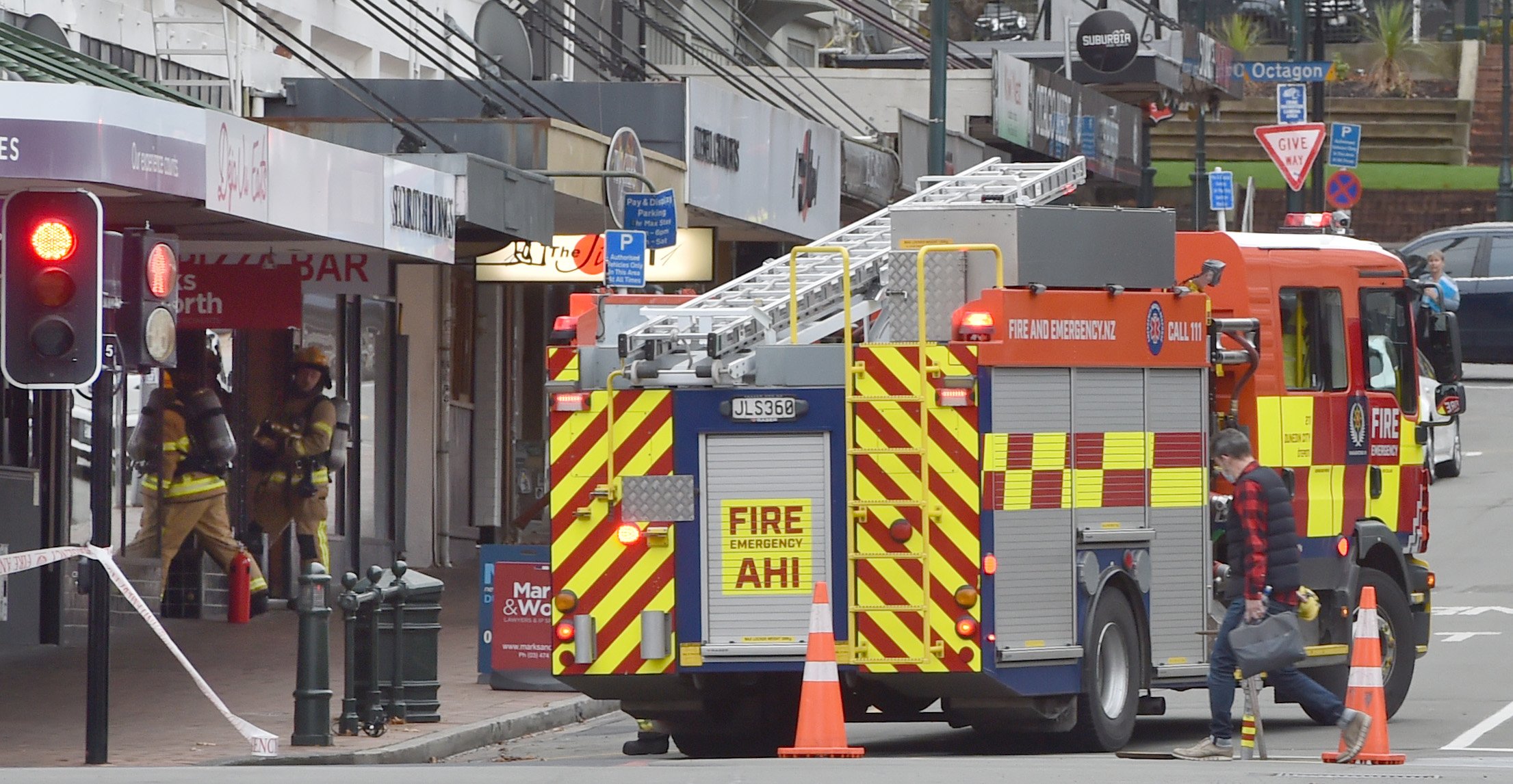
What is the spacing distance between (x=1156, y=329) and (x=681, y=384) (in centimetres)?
252

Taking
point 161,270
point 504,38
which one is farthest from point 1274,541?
point 504,38

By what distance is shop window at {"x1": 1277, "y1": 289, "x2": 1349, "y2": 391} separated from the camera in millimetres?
14922

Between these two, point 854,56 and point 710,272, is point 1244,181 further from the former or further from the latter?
point 710,272

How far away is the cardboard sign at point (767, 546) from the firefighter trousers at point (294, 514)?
9.10 metres

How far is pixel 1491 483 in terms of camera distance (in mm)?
30281

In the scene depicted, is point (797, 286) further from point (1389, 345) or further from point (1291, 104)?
point (1291, 104)

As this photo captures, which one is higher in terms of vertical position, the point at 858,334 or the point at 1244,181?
the point at 1244,181

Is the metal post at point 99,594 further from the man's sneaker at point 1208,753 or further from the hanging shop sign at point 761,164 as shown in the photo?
the hanging shop sign at point 761,164

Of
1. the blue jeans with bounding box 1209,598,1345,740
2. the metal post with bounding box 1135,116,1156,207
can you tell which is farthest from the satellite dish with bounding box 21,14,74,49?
the metal post with bounding box 1135,116,1156,207

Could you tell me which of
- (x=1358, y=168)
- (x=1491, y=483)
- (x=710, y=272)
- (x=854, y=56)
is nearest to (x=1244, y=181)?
(x=1358, y=168)

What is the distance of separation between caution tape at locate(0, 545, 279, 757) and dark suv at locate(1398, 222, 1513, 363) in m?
24.5

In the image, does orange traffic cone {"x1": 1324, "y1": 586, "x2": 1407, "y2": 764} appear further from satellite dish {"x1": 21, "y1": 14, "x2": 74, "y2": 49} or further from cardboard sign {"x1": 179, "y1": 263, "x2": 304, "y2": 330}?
satellite dish {"x1": 21, "y1": 14, "x2": 74, "y2": 49}

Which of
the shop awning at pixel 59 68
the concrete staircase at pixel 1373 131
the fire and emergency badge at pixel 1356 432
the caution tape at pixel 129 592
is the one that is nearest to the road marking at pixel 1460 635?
the fire and emergency badge at pixel 1356 432

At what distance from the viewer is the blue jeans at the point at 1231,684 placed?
12.5 m
